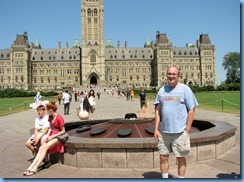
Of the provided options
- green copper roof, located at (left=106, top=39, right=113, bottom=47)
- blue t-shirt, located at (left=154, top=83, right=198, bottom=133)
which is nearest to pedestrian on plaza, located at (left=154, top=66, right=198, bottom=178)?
blue t-shirt, located at (left=154, top=83, right=198, bottom=133)

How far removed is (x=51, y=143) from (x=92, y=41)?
10019 cm

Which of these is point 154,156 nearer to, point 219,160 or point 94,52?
point 219,160

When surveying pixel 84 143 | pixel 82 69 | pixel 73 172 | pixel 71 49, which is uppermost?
pixel 71 49

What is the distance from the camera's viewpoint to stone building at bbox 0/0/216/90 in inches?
4454

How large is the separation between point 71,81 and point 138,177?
371ft

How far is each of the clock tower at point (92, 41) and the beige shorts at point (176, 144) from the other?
9850 cm

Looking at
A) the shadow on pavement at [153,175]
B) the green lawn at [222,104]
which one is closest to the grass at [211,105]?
the green lawn at [222,104]

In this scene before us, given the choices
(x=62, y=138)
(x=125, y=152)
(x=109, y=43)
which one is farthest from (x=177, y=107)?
(x=109, y=43)

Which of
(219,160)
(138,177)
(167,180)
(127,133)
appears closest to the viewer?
(167,180)

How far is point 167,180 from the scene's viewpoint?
5.17 m

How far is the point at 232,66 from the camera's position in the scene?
10412 centimetres

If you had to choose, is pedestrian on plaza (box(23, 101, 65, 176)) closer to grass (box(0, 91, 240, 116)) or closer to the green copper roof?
grass (box(0, 91, 240, 116))

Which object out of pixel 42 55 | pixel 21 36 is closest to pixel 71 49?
pixel 42 55

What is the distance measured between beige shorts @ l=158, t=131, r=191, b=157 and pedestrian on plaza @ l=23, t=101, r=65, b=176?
103 inches
